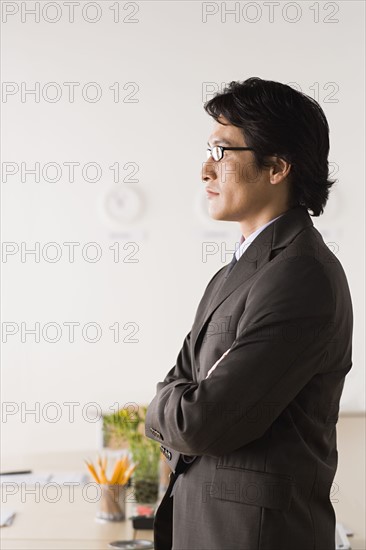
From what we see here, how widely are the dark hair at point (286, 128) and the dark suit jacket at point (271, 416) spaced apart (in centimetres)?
17

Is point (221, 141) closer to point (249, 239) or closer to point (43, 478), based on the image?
point (249, 239)

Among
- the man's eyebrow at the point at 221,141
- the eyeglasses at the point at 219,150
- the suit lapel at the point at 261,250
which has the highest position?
the man's eyebrow at the point at 221,141

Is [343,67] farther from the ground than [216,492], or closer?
farther from the ground

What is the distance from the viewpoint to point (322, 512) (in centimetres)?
152

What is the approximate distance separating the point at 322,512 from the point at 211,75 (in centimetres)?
341

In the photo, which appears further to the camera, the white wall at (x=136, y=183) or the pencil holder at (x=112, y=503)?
the white wall at (x=136, y=183)

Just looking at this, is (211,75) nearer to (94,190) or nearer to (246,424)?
(94,190)

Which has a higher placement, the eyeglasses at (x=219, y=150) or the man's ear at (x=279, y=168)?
the eyeglasses at (x=219, y=150)

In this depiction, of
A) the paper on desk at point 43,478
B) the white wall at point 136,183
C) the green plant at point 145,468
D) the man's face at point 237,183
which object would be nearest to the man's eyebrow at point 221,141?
the man's face at point 237,183

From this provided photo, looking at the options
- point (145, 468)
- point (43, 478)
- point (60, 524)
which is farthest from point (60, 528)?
point (43, 478)

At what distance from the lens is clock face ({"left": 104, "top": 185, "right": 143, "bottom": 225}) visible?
4562 mm

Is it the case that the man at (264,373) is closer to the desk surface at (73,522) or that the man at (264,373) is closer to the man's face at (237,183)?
the man's face at (237,183)

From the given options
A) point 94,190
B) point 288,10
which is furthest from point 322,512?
point 288,10

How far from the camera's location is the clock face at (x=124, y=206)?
4.56 meters
